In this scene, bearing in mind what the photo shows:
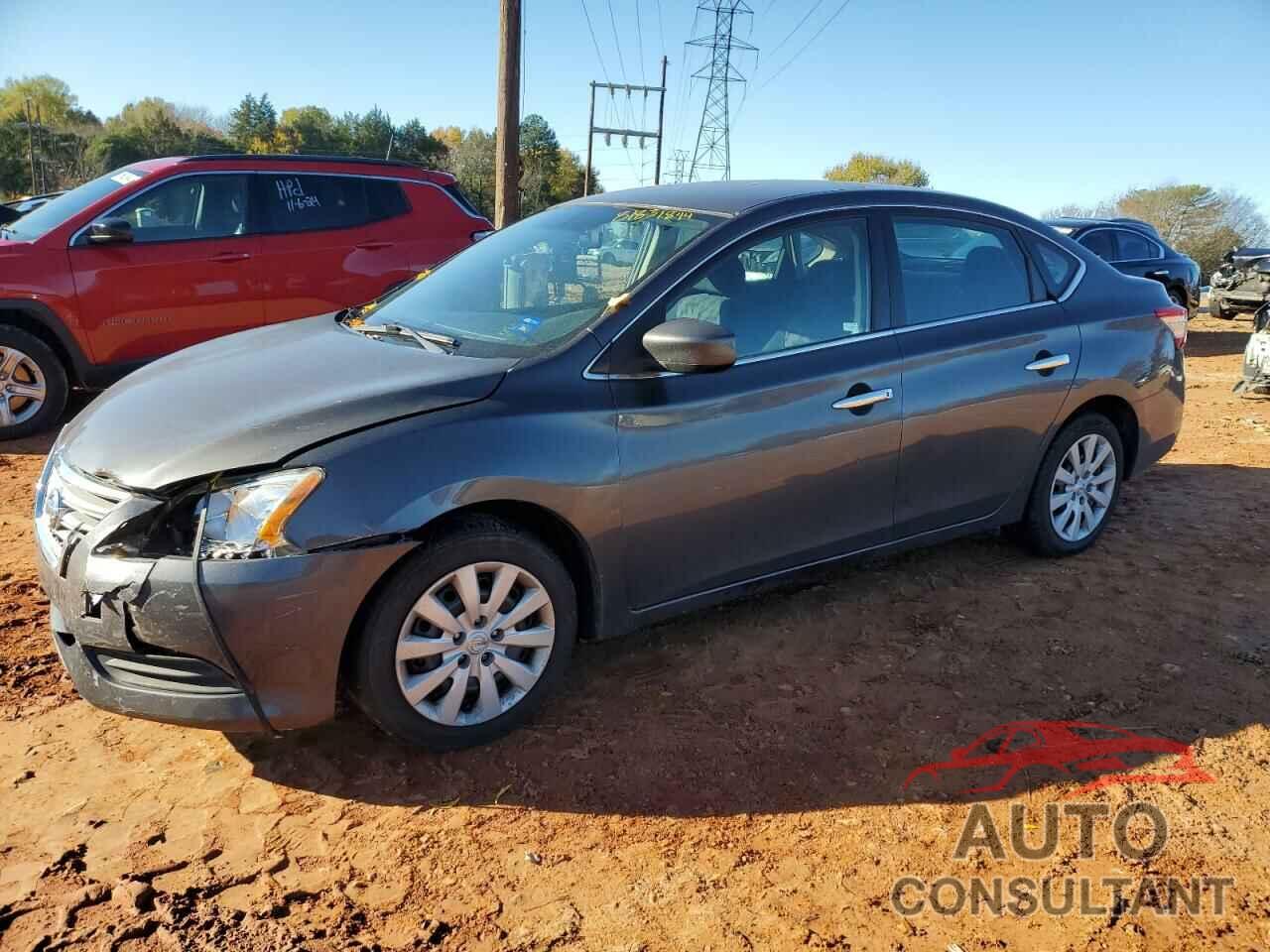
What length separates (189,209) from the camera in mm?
7340

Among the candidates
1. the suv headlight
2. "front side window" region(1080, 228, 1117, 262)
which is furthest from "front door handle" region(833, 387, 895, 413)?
"front side window" region(1080, 228, 1117, 262)

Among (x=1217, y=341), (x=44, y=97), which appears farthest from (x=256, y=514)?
(x=44, y=97)

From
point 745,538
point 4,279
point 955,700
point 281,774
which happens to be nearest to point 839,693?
point 955,700

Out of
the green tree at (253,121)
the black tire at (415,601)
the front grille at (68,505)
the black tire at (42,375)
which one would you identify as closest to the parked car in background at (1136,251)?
the black tire at (42,375)

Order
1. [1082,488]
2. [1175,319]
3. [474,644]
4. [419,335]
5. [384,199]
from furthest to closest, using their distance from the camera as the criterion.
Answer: [384,199] < [1175,319] < [1082,488] < [419,335] < [474,644]

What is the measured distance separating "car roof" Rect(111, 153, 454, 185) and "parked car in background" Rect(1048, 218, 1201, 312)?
28.5 ft

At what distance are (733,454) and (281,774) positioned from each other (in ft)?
6.06

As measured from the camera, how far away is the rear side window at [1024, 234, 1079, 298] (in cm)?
466

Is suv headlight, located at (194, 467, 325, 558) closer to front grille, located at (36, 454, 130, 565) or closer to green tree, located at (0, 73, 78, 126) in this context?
front grille, located at (36, 454, 130, 565)

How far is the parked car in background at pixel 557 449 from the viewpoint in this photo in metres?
2.79

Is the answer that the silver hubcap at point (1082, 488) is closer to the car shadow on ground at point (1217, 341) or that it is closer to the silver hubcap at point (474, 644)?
the silver hubcap at point (474, 644)

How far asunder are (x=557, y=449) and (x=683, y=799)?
1.17 m

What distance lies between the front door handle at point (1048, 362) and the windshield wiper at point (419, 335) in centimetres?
260

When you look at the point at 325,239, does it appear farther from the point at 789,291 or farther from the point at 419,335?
the point at 789,291
